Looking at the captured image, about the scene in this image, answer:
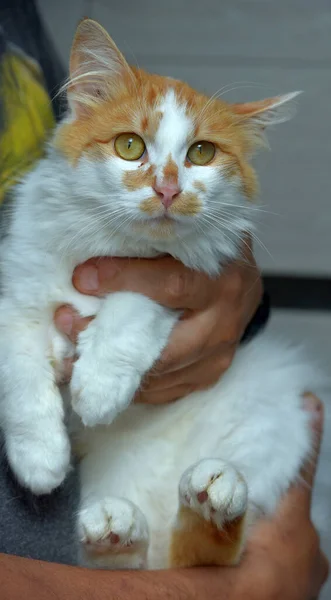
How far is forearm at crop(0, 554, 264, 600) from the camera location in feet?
2.87

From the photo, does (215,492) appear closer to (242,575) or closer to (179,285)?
(242,575)

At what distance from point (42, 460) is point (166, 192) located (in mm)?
487

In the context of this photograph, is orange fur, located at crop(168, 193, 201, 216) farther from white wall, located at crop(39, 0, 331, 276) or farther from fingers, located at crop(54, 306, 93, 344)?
white wall, located at crop(39, 0, 331, 276)

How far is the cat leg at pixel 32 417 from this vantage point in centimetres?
104

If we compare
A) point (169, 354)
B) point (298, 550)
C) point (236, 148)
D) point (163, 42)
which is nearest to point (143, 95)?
point (236, 148)

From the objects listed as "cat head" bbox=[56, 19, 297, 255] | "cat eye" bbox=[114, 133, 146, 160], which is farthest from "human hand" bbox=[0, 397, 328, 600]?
"cat eye" bbox=[114, 133, 146, 160]

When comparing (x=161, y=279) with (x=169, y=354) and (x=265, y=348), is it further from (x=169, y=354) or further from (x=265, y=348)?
(x=265, y=348)

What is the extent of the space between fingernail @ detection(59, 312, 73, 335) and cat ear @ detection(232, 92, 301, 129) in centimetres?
52

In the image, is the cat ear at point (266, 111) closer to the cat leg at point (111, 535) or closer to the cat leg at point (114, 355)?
the cat leg at point (114, 355)

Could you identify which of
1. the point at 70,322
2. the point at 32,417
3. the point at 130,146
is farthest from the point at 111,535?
the point at 130,146

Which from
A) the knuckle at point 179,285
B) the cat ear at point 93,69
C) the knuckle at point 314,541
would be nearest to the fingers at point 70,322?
the knuckle at point 179,285

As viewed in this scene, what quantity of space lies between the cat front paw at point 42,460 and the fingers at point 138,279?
0.27 metres

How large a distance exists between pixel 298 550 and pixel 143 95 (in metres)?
0.91

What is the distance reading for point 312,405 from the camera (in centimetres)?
134
